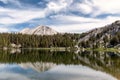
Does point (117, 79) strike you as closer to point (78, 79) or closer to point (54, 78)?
point (78, 79)

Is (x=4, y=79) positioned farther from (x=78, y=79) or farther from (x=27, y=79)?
(x=78, y=79)

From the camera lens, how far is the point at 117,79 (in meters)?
48.4

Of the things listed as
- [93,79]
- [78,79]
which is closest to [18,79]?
[78,79]

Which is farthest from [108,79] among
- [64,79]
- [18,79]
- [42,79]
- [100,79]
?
[18,79]

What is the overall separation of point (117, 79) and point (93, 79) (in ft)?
15.9

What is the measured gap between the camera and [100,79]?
49.9 m

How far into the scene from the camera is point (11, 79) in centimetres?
4769

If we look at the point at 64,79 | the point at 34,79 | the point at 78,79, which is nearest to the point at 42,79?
the point at 34,79

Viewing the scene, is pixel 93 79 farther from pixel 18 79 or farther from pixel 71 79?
pixel 18 79

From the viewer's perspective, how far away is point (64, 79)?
49.2 meters

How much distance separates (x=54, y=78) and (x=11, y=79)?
347 inches

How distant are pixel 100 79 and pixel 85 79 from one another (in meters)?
3.15

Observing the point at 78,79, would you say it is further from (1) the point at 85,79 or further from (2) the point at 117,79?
(2) the point at 117,79

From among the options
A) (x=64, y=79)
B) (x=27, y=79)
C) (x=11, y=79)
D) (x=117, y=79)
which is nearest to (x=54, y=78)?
(x=64, y=79)
